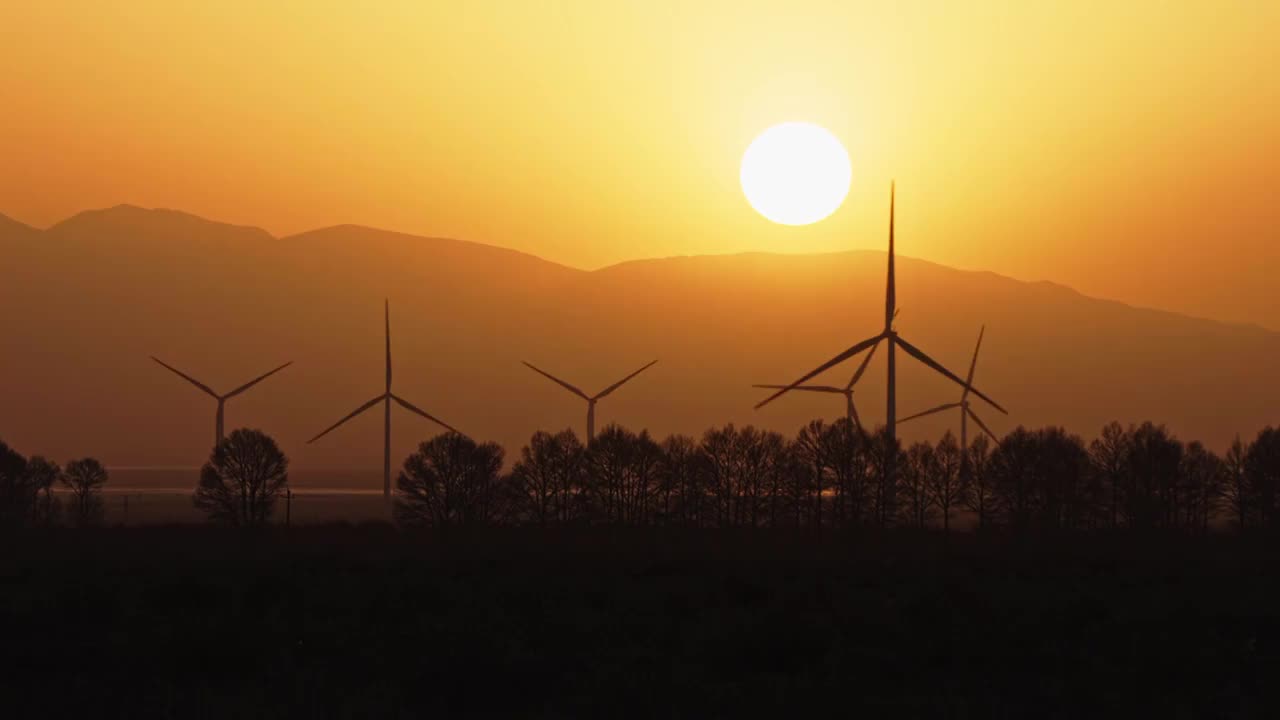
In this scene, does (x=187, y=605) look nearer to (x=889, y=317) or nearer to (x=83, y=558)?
(x=83, y=558)

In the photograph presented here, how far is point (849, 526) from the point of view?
166 metres

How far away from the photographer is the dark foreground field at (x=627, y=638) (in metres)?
40.2

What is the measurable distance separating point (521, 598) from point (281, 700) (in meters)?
21.6

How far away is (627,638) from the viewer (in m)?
50.2

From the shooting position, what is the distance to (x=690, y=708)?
127 feet

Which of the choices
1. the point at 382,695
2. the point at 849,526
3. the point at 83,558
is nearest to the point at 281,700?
the point at 382,695

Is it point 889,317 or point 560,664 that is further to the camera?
point 889,317

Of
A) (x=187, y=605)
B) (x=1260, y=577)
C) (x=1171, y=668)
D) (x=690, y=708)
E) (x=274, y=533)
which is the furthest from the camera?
(x=274, y=533)

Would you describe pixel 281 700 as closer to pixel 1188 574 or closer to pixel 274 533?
pixel 1188 574

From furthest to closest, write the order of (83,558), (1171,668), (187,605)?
1. (83,558)
2. (187,605)
3. (1171,668)

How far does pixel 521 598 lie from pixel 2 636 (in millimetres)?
19869

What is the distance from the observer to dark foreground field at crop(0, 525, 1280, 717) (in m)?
40.2

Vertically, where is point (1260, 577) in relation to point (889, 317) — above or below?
below

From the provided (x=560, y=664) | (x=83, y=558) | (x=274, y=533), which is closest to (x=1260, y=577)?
(x=560, y=664)
